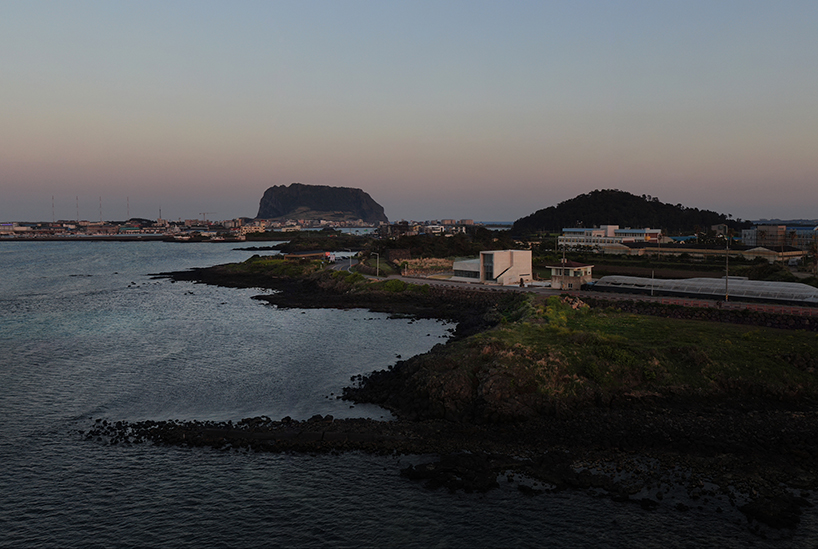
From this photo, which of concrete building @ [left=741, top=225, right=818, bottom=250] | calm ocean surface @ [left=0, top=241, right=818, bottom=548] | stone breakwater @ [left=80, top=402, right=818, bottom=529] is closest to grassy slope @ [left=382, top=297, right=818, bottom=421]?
stone breakwater @ [left=80, top=402, right=818, bottom=529]

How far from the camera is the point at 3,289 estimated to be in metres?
90.9

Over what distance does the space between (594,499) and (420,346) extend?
87.1ft

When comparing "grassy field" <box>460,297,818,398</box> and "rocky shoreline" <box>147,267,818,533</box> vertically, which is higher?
"grassy field" <box>460,297,818,398</box>

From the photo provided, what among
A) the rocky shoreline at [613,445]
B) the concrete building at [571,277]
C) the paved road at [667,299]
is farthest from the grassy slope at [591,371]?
the concrete building at [571,277]

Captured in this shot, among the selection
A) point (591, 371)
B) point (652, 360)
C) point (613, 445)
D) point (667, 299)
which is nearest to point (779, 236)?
point (667, 299)

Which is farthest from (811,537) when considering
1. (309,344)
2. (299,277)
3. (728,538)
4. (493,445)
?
(299,277)

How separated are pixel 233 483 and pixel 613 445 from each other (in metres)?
17.4

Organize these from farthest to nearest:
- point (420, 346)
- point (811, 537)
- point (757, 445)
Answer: point (420, 346)
point (757, 445)
point (811, 537)

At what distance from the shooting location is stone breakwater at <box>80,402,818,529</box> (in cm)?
2091

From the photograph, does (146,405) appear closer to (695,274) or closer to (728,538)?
(728,538)

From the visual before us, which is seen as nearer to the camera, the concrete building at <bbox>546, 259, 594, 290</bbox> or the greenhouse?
the greenhouse

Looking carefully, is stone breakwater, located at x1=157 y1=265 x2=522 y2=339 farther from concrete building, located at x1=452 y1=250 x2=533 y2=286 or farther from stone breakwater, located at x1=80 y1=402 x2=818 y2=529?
stone breakwater, located at x1=80 y1=402 x2=818 y2=529

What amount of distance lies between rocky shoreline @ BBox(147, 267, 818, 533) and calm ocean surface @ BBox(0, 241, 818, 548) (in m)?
0.77

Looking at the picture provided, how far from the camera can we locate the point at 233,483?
22.5 meters
